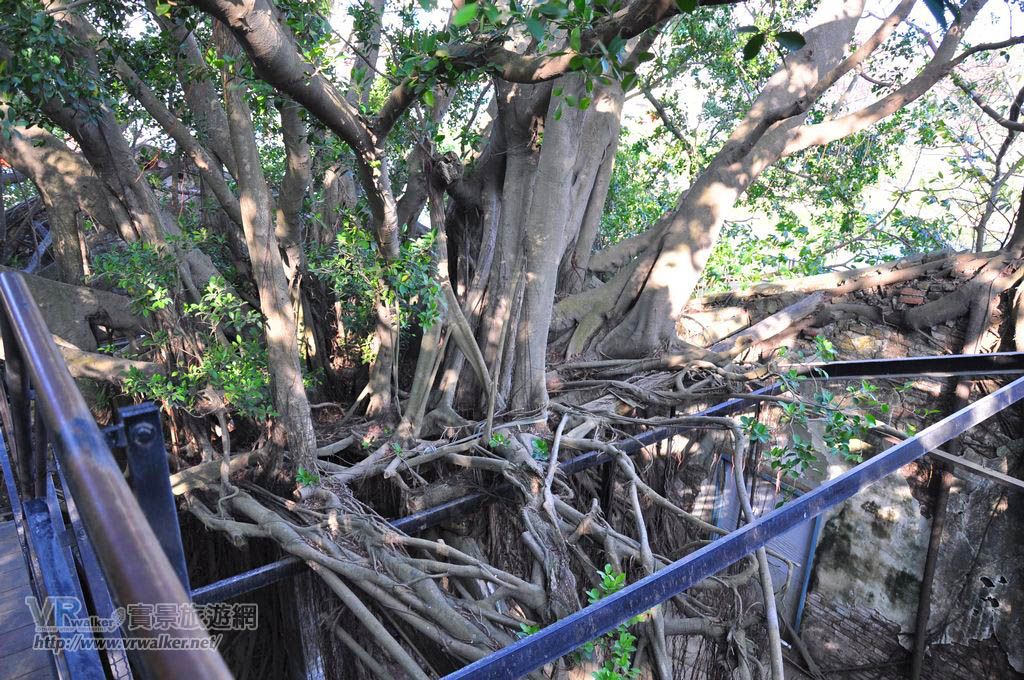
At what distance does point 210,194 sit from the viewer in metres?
5.36

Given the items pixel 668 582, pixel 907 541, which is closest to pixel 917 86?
pixel 907 541

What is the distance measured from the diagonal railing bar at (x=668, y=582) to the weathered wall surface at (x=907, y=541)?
364 centimetres

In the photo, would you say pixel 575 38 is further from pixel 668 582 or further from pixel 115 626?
pixel 115 626

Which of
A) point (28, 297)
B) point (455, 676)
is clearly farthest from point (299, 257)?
point (455, 676)

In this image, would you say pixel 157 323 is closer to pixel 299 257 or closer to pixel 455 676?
pixel 299 257

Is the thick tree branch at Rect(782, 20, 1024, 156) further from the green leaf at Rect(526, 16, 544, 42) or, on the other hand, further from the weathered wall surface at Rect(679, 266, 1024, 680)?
the green leaf at Rect(526, 16, 544, 42)

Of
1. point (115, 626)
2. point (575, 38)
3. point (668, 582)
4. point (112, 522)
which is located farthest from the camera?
point (575, 38)

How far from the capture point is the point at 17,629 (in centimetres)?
170

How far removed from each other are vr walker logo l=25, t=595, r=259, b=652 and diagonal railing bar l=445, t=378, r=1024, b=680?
48cm

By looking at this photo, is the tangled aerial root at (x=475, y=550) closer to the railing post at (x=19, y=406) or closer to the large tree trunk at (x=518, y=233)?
the large tree trunk at (x=518, y=233)

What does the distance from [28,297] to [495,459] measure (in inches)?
105

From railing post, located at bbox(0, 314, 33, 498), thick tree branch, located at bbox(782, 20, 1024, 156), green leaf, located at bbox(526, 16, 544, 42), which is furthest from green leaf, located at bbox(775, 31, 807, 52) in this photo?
thick tree branch, located at bbox(782, 20, 1024, 156)

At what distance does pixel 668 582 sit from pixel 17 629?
5.27 feet

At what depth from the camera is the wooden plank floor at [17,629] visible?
1.54 metres
